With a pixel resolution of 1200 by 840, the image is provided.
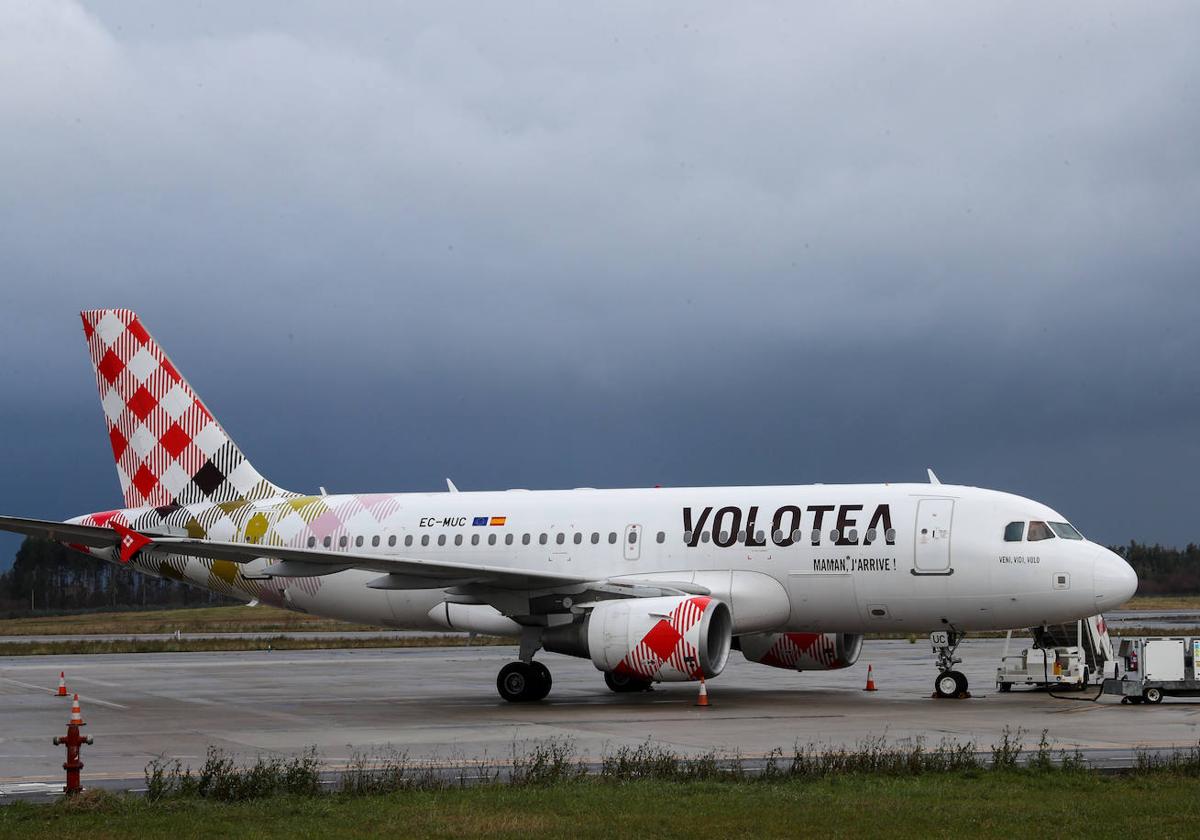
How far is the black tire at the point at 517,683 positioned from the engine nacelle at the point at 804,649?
456cm

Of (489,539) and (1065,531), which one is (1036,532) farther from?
(489,539)

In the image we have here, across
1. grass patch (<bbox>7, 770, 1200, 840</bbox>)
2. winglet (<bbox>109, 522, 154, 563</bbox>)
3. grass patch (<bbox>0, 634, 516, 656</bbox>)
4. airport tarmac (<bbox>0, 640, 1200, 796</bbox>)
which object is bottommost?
grass patch (<bbox>0, 634, 516, 656</bbox>)

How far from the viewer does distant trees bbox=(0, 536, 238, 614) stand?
144625mm

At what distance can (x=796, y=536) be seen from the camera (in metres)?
25.8

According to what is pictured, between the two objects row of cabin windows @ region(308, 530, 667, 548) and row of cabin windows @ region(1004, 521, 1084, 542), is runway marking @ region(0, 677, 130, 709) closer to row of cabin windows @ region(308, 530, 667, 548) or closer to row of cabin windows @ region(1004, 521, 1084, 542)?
row of cabin windows @ region(308, 530, 667, 548)

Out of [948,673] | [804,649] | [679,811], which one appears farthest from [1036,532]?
[679,811]

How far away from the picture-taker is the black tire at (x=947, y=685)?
25828 mm

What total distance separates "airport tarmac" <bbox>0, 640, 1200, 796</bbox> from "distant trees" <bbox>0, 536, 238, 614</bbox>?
113417 mm

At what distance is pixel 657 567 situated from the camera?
26953 mm

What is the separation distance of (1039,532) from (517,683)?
9782mm

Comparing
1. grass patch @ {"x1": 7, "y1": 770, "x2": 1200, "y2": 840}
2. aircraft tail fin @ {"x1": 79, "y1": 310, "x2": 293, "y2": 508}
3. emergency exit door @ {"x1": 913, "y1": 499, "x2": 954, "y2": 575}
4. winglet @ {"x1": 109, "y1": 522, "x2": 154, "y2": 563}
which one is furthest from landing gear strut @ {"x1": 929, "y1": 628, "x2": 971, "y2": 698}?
aircraft tail fin @ {"x1": 79, "y1": 310, "x2": 293, "y2": 508}

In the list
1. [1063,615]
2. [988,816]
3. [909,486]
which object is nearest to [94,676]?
[909,486]

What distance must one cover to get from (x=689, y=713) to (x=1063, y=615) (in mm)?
6756

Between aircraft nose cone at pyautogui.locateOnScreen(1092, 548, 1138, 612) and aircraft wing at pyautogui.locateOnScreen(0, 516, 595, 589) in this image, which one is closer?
aircraft nose cone at pyautogui.locateOnScreen(1092, 548, 1138, 612)
